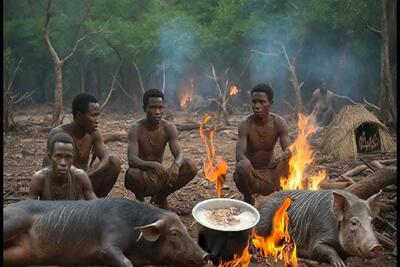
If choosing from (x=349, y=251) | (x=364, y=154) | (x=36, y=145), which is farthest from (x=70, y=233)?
(x=36, y=145)

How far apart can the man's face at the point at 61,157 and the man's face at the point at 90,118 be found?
1.12 m

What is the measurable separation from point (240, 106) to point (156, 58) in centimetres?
575

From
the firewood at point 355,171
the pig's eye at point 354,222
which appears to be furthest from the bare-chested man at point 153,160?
the firewood at point 355,171

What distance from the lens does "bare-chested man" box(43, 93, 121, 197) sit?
6.07 m

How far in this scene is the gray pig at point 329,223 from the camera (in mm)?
4488

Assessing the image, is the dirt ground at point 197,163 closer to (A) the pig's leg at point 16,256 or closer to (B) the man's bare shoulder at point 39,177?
(B) the man's bare shoulder at point 39,177

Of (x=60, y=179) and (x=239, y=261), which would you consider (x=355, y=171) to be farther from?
(x=60, y=179)

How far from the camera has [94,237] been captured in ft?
14.4

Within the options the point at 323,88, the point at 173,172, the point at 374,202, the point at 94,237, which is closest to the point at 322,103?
the point at 323,88

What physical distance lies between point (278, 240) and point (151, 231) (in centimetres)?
165

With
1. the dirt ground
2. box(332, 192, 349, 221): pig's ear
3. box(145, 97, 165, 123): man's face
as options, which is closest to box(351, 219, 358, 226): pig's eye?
box(332, 192, 349, 221): pig's ear

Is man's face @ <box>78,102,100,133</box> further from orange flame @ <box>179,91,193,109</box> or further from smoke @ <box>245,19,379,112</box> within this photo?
orange flame @ <box>179,91,193,109</box>

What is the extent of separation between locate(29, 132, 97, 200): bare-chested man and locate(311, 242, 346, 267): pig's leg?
2452 millimetres

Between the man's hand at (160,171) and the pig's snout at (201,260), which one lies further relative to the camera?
the man's hand at (160,171)
